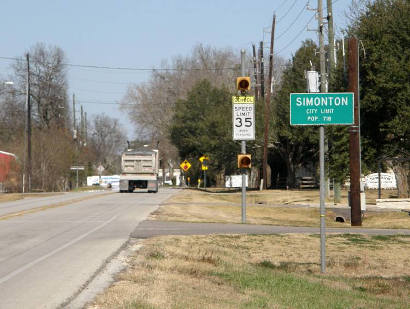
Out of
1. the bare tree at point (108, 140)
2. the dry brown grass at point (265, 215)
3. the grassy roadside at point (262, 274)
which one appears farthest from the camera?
the bare tree at point (108, 140)

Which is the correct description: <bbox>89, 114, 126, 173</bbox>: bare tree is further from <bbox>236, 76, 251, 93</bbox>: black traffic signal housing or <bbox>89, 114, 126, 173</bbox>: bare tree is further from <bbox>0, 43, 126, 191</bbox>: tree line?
<bbox>236, 76, 251, 93</bbox>: black traffic signal housing

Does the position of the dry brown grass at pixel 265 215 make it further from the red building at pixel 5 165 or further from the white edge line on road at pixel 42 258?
the red building at pixel 5 165

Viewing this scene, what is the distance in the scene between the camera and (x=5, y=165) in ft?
206

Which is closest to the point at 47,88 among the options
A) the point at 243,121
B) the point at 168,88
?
the point at 168,88

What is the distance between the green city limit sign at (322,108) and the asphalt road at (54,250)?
14.5ft

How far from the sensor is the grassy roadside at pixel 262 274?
1024 cm

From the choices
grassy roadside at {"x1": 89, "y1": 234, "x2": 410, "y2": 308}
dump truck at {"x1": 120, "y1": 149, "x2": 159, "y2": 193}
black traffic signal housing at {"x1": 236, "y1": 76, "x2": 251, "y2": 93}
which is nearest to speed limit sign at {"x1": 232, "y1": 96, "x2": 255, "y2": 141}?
black traffic signal housing at {"x1": 236, "y1": 76, "x2": 251, "y2": 93}

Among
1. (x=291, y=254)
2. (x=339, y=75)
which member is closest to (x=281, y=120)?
(x=339, y=75)

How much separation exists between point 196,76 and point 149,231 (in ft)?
250

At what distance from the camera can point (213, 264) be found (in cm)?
1409

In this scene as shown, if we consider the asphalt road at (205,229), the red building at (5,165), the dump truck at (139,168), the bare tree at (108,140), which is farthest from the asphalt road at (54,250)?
the bare tree at (108,140)

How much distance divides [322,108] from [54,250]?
6357 millimetres

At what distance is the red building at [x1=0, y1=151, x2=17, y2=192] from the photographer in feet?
203

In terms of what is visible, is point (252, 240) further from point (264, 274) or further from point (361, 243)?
point (264, 274)
